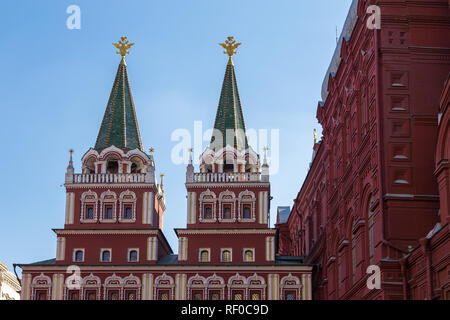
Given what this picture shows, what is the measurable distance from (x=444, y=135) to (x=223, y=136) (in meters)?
28.5

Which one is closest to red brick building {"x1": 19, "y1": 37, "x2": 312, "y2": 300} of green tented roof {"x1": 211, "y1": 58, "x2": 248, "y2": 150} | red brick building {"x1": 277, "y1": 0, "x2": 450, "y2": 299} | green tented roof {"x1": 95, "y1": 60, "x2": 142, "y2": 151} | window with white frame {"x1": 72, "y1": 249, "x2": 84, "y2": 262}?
window with white frame {"x1": 72, "y1": 249, "x2": 84, "y2": 262}

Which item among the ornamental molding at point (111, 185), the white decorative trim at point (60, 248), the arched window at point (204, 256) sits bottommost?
the arched window at point (204, 256)

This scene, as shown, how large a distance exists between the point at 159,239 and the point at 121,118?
958cm

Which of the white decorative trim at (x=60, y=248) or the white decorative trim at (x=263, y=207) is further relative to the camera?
the white decorative trim at (x=263, y=207)

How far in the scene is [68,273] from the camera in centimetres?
5241

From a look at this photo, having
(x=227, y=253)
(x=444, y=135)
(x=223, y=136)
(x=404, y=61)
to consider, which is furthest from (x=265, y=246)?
(x=444, y=135)

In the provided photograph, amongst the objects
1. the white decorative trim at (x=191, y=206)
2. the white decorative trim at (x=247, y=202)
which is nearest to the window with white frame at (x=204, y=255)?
the white decorative trim at (x=191, y=206)

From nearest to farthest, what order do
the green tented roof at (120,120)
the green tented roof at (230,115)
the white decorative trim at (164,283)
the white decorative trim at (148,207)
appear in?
the white decorative trim at (164,283), the white decorative trim at (148,207), the green tented roof at (230,115), the green tented roof at (120,120)

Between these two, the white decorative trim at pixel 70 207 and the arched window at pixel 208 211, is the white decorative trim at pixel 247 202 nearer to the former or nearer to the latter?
the arched window at pixel 208 211

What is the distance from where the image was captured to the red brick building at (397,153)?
Result: 30.6 metres

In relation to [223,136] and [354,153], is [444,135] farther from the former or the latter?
[223,136]

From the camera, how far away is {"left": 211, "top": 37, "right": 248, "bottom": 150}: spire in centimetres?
5718

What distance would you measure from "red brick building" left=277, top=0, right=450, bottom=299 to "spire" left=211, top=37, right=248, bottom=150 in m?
15.3

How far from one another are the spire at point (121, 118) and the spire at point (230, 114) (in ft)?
18.7
